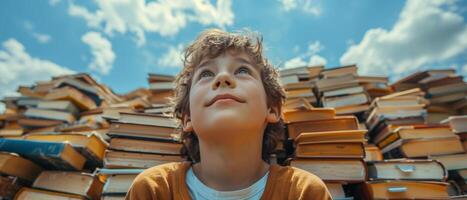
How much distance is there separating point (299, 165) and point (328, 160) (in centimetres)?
12

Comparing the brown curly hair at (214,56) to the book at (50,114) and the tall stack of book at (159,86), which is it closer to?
the tall stack of book at (159,86)

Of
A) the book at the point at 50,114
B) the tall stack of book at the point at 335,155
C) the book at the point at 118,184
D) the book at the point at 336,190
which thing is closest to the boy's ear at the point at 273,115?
the tall stack of book at the point at 335,155

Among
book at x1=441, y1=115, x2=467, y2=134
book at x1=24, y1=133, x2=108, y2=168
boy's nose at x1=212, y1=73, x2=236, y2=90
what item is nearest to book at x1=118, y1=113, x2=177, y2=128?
book at x1=24, y1=133, x2=108, y2=168

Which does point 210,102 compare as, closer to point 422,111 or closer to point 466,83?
point 422,111

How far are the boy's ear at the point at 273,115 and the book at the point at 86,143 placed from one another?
82 centimetres

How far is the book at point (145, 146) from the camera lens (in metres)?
1.20

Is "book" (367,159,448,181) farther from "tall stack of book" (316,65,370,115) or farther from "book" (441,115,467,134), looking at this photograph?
"tall stack of book" (316,65,370,115)

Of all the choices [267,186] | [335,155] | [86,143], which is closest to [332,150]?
[335,155]

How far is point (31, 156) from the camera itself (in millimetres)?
1137

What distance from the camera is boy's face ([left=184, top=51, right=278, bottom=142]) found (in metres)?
0.79

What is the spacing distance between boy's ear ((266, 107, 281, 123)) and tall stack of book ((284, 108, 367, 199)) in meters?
0.13

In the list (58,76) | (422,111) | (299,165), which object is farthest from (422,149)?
(58,76)

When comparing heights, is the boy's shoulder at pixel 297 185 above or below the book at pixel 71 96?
below

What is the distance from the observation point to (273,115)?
1056 mm
